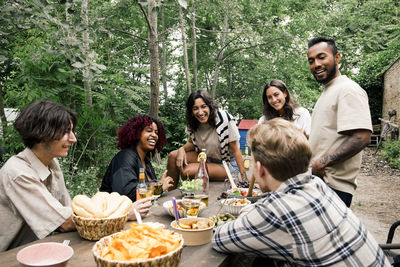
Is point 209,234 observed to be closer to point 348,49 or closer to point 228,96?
point 348,49

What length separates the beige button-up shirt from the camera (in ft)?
5.73

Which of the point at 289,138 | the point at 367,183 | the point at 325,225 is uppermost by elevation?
the point at 289,138

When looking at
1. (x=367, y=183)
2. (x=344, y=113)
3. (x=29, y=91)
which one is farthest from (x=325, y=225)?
(x=367, y=183)

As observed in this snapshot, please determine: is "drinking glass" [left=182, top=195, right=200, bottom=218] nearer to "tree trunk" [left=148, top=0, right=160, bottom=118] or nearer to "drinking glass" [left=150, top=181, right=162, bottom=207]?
"drinking glass" [left=150, top=181, right=162, bottom=207]

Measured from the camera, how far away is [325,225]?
135 cm

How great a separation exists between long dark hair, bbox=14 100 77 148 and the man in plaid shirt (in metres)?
1.25

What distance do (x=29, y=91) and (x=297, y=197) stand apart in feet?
13.4

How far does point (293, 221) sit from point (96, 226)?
1.00 m

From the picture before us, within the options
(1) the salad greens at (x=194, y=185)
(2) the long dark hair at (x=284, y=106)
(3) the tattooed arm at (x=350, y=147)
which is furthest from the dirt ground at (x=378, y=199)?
(1) the salad greens at (x=194, y=185)

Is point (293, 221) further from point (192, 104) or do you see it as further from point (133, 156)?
point (192, 104)

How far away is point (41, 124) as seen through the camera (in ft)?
6.56

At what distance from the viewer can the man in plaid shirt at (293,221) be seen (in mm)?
1342

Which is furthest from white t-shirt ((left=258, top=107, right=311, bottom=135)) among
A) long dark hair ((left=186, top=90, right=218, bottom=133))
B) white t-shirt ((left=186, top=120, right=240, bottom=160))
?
long dark hair ((left=186, top=90, right=218, bottom=133))

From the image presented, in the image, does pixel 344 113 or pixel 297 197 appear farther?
pixel 344 113
